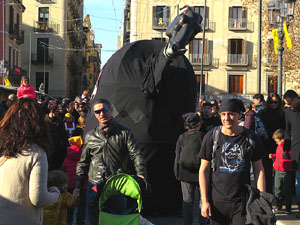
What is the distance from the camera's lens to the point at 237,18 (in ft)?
144

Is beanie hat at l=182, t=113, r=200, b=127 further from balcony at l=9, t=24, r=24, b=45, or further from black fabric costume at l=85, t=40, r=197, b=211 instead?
balcony at l=9, t=24, r=24, b=45

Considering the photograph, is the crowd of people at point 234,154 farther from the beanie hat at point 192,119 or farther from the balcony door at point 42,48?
the balcony door at point 42,48

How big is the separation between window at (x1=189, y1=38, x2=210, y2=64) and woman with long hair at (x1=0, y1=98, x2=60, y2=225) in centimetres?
4053

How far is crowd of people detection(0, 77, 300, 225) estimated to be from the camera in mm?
3506

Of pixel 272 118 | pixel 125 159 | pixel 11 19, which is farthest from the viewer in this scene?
pixel 11 19

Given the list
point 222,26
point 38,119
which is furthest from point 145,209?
point 222,26

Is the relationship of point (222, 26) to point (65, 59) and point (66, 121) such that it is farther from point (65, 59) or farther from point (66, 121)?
point (66, 121)

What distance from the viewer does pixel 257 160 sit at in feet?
15.7

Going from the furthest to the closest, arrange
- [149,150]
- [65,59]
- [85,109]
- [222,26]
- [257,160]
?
[65,59]
[222,26]
[85,109]
[149,150]
[257,160]

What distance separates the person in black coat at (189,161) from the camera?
22.0 feet

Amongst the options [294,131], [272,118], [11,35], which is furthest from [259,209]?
[11,35]

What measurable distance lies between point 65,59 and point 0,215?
48832 mm

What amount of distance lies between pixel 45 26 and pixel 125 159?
4640 centimetres

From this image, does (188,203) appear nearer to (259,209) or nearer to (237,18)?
(259,209)
